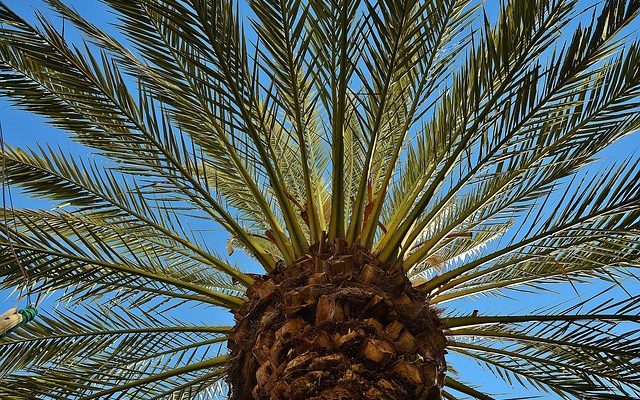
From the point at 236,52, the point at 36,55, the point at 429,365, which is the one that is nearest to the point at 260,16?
the point at 236,52

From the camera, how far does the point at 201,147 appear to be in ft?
20.8

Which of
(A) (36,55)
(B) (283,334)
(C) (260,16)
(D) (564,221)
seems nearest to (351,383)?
(B) (283,334)

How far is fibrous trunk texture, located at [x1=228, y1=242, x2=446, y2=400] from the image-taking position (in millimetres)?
3365

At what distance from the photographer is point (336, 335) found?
11.6 feet

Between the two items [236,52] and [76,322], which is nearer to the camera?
[236,52]

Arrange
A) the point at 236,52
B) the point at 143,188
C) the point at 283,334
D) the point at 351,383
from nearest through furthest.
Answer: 1. the point at 351,383
2. the point at 283,334
3. the point at 236,52
4. the point at 143,188

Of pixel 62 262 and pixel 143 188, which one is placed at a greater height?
pixel 143 188

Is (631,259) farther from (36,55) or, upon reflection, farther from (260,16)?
(36,55)

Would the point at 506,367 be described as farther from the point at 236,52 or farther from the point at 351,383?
the point at 236,52

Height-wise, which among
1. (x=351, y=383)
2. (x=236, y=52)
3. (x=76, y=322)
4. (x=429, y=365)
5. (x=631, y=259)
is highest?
(x=236, y=52)

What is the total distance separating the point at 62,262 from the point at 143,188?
0.91 meters

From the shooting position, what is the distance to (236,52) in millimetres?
4504

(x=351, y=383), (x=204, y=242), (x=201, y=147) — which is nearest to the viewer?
(x=351, y=383)

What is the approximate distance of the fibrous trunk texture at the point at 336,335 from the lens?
3365mm
